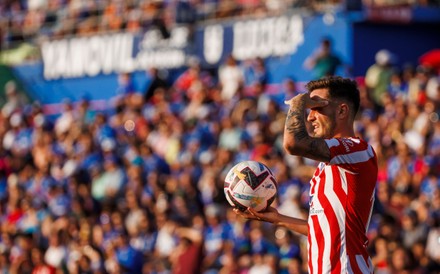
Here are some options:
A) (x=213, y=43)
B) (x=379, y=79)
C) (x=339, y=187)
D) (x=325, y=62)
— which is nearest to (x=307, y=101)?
(x=339, y=187)

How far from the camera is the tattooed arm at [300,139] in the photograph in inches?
267

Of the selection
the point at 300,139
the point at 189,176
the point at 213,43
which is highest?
the point at 300,139

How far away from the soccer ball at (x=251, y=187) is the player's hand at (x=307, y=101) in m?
0.91

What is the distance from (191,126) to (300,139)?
1221cm

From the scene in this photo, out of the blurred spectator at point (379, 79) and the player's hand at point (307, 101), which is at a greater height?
the player's hand at point (307, 101)

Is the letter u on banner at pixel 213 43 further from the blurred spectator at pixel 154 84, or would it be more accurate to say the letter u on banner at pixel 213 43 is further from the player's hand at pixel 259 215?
the player's hand at pixel 259 215

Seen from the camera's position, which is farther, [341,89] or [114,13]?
[114,13]

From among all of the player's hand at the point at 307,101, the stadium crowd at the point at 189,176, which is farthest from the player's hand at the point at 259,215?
the stadium crowd at the point at 189,176

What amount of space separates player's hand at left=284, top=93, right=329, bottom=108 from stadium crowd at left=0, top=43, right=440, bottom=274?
5997 mm

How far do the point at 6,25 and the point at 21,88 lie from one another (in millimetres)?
2189

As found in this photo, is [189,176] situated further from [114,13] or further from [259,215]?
[259,215]

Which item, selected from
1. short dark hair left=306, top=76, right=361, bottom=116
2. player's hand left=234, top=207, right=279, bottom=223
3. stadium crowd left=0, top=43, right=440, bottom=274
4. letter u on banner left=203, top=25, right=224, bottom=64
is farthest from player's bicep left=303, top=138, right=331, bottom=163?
letter u on banner left=203, top=25, right=224, bottom=64

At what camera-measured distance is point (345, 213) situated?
720cm

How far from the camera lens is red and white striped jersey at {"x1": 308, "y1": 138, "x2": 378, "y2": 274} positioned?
7.16 m
